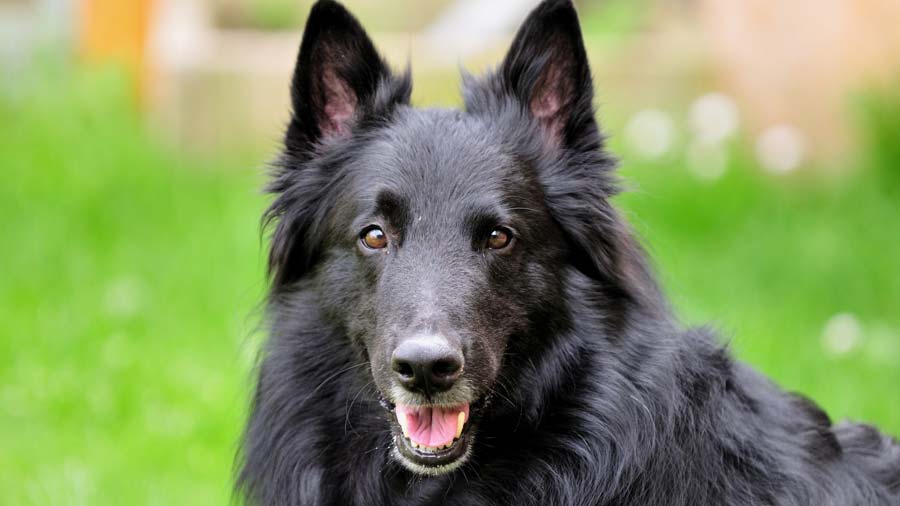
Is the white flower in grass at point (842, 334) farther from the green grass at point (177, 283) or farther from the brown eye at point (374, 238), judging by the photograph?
the brown eye at point (374, 238)

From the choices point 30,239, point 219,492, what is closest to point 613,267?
point 219,492

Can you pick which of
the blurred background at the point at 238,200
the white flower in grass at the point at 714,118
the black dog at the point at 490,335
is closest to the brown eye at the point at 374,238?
the black dog at the point at 490,335

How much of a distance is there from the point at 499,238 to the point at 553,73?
0.73 metres

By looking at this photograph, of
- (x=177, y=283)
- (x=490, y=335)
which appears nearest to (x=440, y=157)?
(x=490, y=335)

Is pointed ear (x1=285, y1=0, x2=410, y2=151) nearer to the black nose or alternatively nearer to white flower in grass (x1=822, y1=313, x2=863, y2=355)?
the black nose

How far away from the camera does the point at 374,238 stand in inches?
167

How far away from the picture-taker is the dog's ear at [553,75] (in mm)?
4305

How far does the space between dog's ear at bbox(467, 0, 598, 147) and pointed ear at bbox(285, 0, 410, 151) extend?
18.8 inches

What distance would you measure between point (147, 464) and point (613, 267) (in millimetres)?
3487

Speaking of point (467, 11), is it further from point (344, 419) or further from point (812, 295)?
point (344, 419)

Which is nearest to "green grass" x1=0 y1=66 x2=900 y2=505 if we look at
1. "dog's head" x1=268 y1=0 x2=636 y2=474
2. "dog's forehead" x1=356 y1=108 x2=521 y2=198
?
"dog's head" x1=268 y1=0 x2=636 y2=474

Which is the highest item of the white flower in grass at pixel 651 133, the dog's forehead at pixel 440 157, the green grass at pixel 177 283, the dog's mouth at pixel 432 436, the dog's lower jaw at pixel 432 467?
the dog's forehead at pixel 440 157

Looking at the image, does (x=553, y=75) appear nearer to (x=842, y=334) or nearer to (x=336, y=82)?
(x=336, y=82)

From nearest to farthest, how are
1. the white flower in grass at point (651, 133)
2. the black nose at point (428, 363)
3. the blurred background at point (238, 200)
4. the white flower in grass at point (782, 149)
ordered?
1. the black nose at point (428, 363)
2. the blurred background at point (238, 200)
3. the white flower in grass at point (782, 149)
4. the white flower in grass at point (651, 133)
